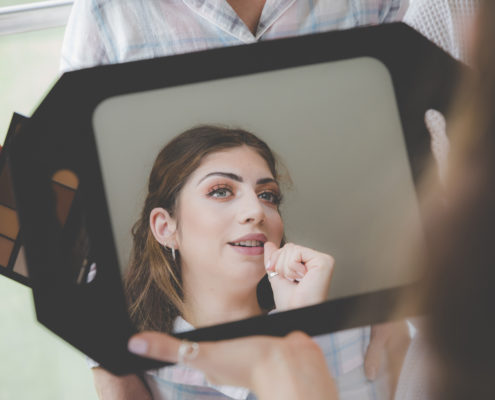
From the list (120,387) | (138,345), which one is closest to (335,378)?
(120,387)

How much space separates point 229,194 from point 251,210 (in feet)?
0.10

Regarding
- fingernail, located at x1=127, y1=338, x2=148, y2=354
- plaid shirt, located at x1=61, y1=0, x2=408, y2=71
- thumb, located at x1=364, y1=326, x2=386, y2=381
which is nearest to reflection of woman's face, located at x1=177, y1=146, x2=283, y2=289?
fingernail, located at x1=127, y1=338, x2=148, y2=354

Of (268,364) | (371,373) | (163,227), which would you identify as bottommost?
(371,373)

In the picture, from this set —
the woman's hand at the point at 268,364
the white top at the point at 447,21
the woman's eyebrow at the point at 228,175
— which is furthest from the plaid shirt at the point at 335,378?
the white top at the point at 447,21

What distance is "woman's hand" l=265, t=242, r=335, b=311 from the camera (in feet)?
1.40

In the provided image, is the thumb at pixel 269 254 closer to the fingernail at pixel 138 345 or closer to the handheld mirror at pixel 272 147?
the handheld mirror at pixel 272 147

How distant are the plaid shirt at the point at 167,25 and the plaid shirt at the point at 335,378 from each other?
0.44m

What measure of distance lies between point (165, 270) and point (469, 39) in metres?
0.43

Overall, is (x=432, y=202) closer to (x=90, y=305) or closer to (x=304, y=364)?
(x=304, y=364)

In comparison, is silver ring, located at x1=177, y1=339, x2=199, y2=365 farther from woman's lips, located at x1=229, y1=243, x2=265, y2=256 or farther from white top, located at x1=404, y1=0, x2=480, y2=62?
white top, located at x1=404, y1=0, x2=480, y2=62

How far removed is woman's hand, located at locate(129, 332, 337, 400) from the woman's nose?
110 mm

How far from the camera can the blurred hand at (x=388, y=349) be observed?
73cm

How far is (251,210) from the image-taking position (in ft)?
1.47

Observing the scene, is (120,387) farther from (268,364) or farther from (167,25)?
(167,25)
